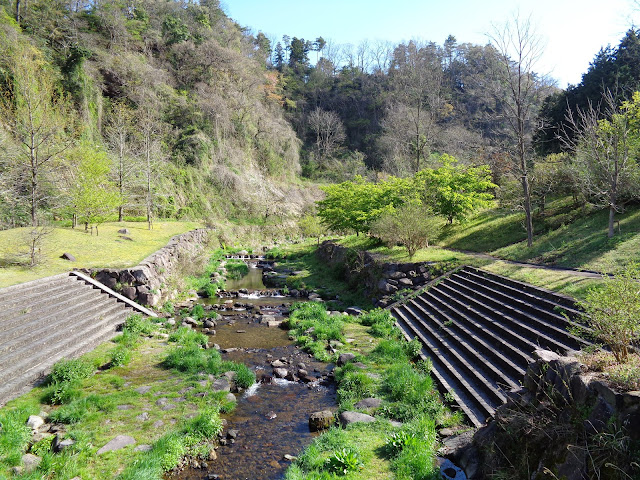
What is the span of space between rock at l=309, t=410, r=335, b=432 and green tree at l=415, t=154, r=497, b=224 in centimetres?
1673

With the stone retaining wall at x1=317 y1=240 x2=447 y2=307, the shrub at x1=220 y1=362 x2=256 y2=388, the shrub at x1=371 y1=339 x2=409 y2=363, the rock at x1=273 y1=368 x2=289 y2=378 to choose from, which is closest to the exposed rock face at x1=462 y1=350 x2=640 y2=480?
the shrub at x1=371 y1=339 x2=409 y2=363

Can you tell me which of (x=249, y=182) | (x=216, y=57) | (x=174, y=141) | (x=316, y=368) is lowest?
(x=316, y=368)

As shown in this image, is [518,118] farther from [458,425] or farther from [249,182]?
[249,182]

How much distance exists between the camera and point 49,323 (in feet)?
29.1

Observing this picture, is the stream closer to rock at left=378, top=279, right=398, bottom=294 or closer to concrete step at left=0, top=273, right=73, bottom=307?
rock at left=378, top=279, right=398, bottom=294

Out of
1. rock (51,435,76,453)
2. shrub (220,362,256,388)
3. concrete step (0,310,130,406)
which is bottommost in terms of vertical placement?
shrub (220,362,256,388)

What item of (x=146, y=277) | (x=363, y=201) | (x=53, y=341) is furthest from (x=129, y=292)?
(x=363, y=201)

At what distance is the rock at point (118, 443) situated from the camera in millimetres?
5682

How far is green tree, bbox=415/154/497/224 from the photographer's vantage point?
21734mm

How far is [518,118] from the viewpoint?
15.2 metres

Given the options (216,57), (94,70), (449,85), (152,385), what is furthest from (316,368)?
(449,85)

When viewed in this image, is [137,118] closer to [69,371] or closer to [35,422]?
[69,371]

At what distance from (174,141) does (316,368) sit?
104 feet

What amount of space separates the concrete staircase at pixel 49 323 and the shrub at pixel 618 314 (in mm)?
9416
